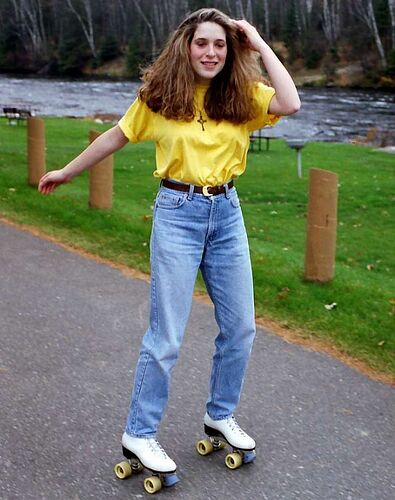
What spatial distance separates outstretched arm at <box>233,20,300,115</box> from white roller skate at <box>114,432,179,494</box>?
1458mm

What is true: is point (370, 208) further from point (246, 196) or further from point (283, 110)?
point (283, 110)

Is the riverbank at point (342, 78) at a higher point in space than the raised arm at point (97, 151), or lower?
lower

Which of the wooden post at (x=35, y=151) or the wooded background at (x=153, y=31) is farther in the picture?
the wooded background at (x=153, y=31)

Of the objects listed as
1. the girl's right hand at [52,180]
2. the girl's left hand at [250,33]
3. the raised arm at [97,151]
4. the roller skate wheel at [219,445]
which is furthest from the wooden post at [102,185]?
the girl's left hand at [250,33]

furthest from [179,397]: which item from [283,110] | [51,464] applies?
[283,110]

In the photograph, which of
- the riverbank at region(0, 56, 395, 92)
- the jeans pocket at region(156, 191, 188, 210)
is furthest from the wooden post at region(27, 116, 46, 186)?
the riverbank at region(0, 56, 395, 92)

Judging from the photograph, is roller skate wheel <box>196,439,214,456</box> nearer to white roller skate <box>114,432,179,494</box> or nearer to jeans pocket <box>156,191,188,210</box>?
white roller skate <box>114,432,179,494</box>

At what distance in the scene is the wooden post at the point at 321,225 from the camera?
21.2 feet

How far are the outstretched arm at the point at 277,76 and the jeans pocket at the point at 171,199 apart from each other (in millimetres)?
533

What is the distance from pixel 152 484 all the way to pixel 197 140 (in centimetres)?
138

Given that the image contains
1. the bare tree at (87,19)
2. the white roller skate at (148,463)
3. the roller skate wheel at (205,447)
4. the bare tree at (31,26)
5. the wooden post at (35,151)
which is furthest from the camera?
the bare tree at (31,26)

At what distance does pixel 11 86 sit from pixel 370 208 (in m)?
43.2

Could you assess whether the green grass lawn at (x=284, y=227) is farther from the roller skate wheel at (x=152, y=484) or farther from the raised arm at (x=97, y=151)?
the raised arm at (x=97, y=151)

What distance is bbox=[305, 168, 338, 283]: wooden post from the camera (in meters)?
6.47
